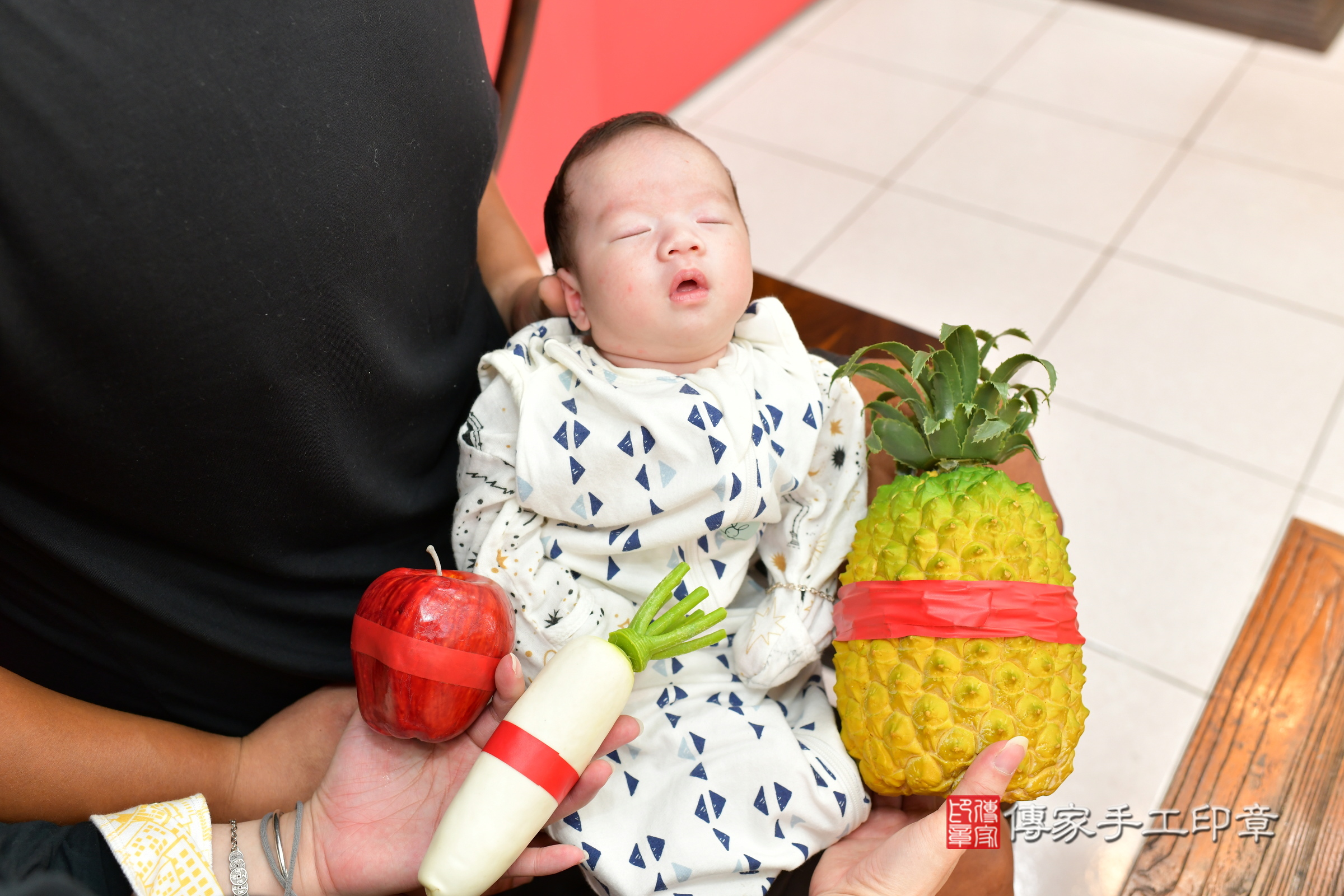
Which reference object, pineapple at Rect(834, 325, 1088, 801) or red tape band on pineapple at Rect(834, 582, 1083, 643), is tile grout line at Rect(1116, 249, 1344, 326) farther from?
red tape band on pineapple at Rect(834, 582, 1083, 643)

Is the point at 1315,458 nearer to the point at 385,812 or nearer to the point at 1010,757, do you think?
the point at 1010,757

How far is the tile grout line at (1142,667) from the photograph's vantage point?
Answer: 180 cm

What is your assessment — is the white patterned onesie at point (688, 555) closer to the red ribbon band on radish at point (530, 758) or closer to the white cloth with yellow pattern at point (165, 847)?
the red ribbon band on radish at point (530, 758)

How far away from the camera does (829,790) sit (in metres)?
0.95

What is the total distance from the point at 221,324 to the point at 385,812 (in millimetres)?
450

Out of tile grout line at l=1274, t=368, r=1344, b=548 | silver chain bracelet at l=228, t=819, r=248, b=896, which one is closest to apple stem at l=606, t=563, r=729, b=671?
silver chain bracelet at l=228, t=819, r=248, b=896

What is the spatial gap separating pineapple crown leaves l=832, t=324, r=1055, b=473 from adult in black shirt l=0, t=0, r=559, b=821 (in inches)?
18.3

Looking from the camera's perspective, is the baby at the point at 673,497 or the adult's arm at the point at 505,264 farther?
the adult's arm at the point at 505,264

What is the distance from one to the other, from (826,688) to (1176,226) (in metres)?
2.24

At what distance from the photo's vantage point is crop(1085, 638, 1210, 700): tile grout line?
5.90ft

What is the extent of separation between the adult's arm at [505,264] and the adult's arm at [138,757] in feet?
1.70

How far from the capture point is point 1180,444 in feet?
7.30

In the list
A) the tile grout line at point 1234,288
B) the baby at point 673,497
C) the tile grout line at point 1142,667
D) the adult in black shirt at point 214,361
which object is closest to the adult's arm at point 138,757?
the adult in black shirt at point 214,361

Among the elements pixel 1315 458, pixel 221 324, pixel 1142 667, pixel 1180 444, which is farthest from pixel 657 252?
pixel 1315 458
